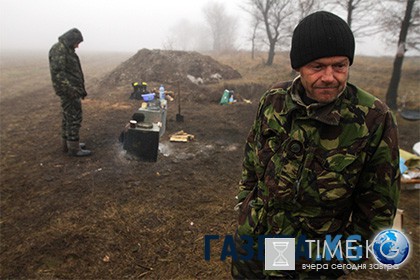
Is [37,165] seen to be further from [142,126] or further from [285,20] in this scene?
[285,20]

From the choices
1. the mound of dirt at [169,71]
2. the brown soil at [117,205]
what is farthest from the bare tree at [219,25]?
the brown soil at [117,205]

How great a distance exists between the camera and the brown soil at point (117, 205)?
136 inches

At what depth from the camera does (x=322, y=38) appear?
1448 mm

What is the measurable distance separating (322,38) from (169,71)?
16.5 m

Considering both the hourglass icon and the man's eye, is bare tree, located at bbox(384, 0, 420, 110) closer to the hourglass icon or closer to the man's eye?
the man's eye

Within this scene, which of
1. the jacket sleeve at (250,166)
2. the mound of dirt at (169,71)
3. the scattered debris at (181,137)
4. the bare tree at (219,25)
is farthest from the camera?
the bare tree at (219,25)

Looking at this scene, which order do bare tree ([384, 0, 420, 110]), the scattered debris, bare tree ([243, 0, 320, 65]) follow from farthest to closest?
bare tree ([243, 0, 320, 65]), bare tree ([384, 0, 420, 110]), the scattered debris

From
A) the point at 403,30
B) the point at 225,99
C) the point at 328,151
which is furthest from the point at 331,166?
the point at 403,30

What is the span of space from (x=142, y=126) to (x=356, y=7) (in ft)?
43.4

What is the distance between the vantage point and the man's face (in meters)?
1.45

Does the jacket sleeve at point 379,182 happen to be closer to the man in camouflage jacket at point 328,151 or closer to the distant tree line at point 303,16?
the man in camouflage jacket at point 328,151

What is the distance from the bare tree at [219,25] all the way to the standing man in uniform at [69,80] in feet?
150

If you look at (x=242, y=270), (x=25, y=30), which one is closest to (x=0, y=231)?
(x=242, y=270)

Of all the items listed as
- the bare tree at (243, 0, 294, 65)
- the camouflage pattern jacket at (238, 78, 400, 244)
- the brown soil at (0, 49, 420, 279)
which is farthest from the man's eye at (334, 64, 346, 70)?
the bare tree at (243, 0, 294, 65)
